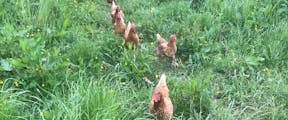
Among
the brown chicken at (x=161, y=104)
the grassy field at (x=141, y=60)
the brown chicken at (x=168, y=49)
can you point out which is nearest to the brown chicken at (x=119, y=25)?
the grassy field at (x=141, y=60)

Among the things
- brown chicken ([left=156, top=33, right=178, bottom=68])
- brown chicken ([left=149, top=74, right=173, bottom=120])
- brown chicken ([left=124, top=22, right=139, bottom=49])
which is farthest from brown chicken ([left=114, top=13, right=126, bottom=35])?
brown chicken ([left=149, top=74, right=173, bottom=120])

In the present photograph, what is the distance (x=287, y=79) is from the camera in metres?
4.29

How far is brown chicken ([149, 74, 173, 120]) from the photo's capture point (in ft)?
11.1

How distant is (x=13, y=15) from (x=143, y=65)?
167 cm

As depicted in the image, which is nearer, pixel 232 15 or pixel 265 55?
pixel 265 55

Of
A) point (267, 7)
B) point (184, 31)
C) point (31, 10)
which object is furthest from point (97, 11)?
point (267, 7)

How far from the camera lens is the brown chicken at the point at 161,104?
11.1 feet

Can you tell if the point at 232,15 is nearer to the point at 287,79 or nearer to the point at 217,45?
the point at 217,45

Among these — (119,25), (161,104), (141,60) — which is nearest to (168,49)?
(141,60)

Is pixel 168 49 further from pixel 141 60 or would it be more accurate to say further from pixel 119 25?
pixel 119 25

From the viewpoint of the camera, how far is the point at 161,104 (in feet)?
11.1

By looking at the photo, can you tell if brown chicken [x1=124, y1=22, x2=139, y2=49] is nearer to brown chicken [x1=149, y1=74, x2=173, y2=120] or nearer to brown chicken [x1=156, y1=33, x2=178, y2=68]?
→ brown chicken [x1=156, y1=33, x2=178, y2=68]

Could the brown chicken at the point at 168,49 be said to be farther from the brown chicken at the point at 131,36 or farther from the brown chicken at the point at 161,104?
the brown chicken at the point at 161,104

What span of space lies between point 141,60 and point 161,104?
0.88 m
